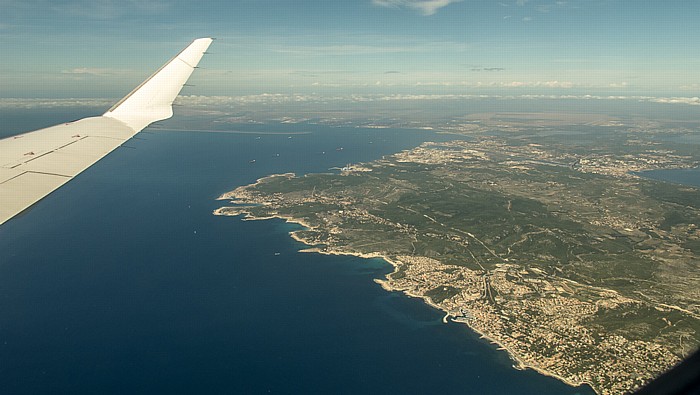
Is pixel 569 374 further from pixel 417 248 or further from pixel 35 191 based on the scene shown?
pixel 35 191

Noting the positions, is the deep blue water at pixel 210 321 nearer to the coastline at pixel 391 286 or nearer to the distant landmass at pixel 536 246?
the coastline at pixel 391 286

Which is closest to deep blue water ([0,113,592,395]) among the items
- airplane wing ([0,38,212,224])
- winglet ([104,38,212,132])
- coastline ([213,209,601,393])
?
coastline ([213,209,601,393])

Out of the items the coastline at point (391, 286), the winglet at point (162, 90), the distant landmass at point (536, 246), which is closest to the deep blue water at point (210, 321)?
the coastline at point (391, 286)

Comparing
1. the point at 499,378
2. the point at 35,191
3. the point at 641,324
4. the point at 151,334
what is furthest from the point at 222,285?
the point at 641,324

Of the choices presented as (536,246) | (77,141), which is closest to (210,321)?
(77,141)

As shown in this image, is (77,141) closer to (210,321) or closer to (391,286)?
(210,321)
